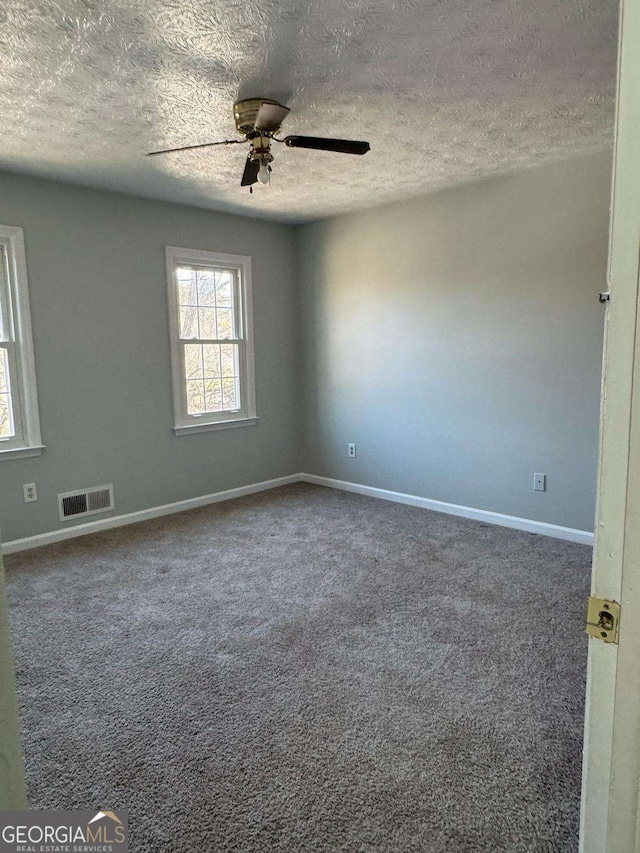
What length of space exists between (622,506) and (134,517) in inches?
163

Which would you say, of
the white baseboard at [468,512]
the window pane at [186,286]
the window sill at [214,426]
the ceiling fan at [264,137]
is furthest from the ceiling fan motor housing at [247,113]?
the white baseboard at [468,512]

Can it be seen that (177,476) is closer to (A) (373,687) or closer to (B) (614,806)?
(A) (373,687)

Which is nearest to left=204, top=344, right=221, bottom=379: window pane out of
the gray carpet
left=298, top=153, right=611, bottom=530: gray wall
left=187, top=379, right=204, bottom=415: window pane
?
left=187, top=379, right=204, bottom=415: window pane

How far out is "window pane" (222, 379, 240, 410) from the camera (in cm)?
504

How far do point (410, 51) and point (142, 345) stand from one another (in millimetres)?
2956

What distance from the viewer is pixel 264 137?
2.68 metres

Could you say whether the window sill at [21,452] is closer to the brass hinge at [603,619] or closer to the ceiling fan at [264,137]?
the ceiling fan at [264,137]

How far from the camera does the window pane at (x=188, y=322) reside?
466 cm

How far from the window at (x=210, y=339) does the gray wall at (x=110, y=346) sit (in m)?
0.10

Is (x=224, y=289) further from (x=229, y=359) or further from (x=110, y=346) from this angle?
(x=110, y=346)

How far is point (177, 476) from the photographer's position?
4688 mm

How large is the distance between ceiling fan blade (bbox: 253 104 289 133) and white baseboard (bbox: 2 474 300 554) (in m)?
3.01

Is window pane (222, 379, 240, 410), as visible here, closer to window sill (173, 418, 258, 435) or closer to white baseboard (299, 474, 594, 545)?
window sill (173, 418, 258, 435)

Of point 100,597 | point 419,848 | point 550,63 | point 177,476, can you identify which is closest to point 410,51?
point 550,63
